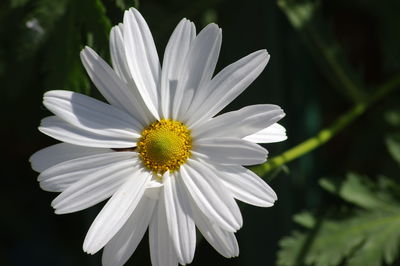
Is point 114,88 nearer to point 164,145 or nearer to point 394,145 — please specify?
point 164,145

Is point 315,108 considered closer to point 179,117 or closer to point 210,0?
point 210,0

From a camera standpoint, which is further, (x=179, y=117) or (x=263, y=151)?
(x=179, y=117)

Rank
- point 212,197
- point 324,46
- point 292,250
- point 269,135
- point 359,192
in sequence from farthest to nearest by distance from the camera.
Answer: point 324,46
point 359,192
point 292,250
point 269,135
point 212,197

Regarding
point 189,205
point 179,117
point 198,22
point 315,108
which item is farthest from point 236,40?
point 189,205

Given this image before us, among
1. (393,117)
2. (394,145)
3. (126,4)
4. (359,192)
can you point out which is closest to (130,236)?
(126,4)

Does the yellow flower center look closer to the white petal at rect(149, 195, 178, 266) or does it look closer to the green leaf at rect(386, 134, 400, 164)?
the white petal at rect(149, 195, 178, 266)

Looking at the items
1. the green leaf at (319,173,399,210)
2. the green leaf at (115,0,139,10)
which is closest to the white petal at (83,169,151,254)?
the green leaf at (115,0,139,10)
